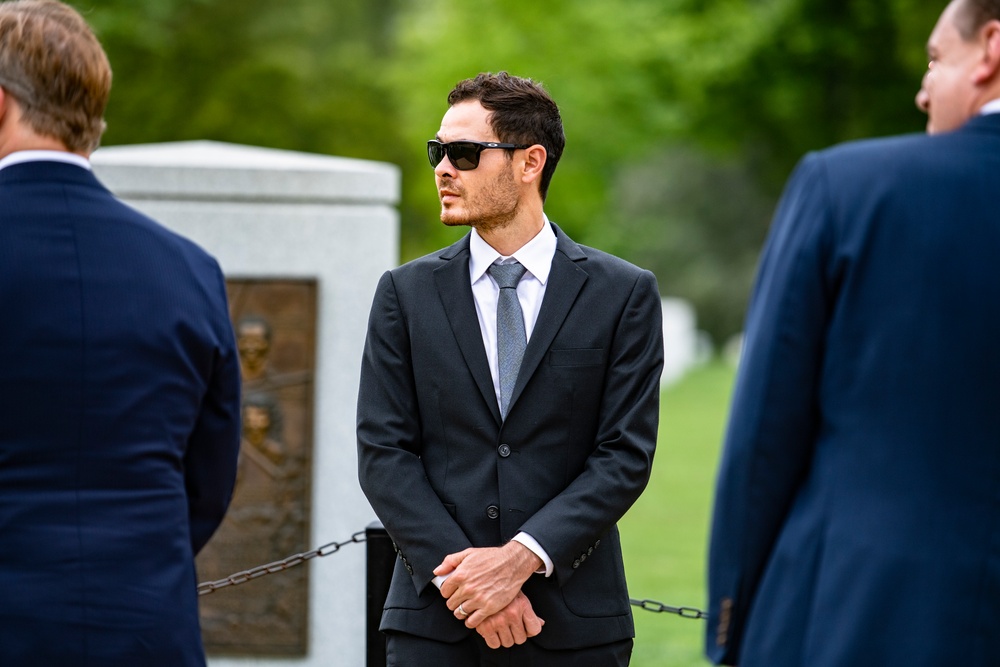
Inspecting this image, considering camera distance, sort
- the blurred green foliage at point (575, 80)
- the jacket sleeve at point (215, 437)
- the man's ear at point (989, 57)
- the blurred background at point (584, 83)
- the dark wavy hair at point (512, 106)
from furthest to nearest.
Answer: the blurred green foliage at point (575, 80)
the blurred background at point (584, 83)
the dark wavy hair at point (512, 106)
the jacket sleeve at point (215, 437)
the man's ear at point (989, 57)

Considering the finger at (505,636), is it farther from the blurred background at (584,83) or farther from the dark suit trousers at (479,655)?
the blurred background at (584,83)

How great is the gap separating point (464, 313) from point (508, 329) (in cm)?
13

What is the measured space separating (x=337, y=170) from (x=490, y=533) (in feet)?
10.6

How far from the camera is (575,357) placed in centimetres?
392

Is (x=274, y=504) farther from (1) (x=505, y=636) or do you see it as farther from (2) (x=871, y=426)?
(2) (x=871, y=426)

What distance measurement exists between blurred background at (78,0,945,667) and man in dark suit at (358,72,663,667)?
52.7ft

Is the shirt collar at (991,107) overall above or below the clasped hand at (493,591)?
above

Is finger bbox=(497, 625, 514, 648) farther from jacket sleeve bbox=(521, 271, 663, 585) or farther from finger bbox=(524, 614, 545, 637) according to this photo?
jacket sleeve bbox=(521, 271, 663, 585)

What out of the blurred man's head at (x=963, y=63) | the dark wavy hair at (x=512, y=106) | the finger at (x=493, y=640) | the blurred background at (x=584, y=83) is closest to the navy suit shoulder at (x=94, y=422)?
the finger at (x=493, y=640)

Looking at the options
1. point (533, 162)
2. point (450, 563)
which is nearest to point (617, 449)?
point (450, 563)

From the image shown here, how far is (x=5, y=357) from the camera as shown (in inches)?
115

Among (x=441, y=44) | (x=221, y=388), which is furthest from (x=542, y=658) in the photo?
(x=441, y=44)

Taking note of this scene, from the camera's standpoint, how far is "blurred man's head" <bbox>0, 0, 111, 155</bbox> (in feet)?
9.97

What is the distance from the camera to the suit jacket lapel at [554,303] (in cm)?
388
